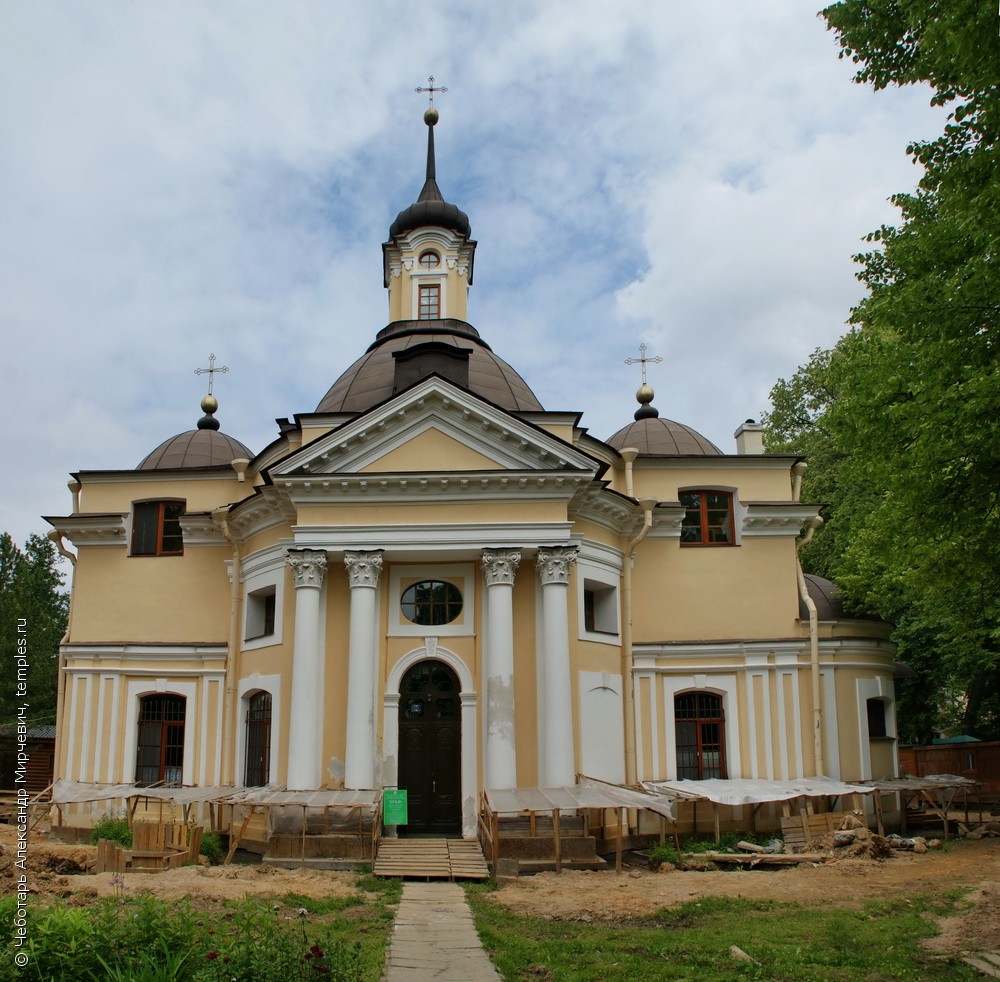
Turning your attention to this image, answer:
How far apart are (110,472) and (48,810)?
7.47m

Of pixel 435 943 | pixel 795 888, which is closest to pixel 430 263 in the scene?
pixel 795 888

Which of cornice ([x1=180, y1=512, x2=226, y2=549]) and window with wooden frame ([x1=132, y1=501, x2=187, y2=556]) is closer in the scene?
cornice ([x1=180, y1=512, x2=226, y2=549])

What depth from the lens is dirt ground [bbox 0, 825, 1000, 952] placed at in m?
12.2

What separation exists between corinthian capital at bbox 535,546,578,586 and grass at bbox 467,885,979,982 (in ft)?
21.2

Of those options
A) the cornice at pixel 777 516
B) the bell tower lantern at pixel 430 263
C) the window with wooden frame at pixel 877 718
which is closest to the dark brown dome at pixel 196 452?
the bell tower lantern at pixel 430 263

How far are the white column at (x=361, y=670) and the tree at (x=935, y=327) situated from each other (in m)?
8.39

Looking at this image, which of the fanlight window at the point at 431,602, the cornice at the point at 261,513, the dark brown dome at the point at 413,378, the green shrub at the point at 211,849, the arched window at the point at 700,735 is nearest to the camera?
the green shrub at the point at 211,849

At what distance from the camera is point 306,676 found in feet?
58.8

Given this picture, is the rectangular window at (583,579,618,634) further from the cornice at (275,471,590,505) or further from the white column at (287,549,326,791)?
the white column at (287,549,326,791)

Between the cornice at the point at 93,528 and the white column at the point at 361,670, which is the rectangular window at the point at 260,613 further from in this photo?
the cornice at the point at 93,528

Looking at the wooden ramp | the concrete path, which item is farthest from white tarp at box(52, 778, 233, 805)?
the concrete path

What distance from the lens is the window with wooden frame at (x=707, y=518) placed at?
74.1 feet

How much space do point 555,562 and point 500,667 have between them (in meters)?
2.12

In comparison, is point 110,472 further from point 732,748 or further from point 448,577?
point 732,748
